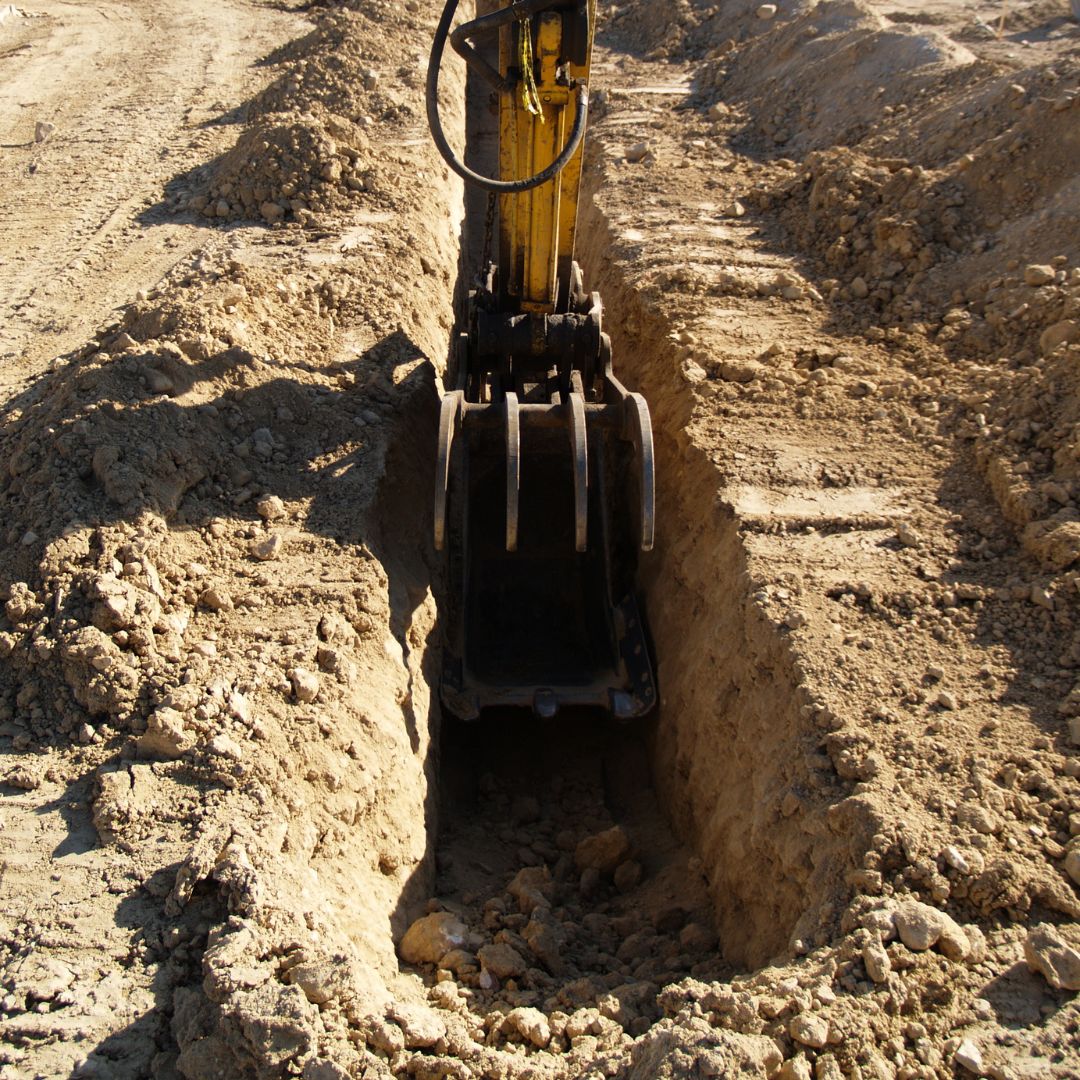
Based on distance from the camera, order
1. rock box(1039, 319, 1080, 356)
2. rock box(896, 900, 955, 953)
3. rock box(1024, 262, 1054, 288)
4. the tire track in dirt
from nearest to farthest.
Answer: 1. rock box(896, 900, 955, 953)
2. rock box(1039, 319, 1080, 356)
3. rock box(1024, 262, 1054, 288)
4. the tire track in dirt

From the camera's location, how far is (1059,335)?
491cm

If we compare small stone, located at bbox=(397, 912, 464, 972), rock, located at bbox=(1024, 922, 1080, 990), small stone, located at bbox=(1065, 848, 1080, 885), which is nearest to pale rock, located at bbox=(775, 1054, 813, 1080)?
rock, located at bbox=(1024, 922, 1080, 990)

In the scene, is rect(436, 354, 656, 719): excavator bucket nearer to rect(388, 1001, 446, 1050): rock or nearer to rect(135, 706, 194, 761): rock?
rect(135, 706, 194, 761): rock

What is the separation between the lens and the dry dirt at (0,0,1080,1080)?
2762mm

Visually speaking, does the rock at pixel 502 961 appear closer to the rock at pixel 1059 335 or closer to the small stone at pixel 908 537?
the small stone at pixel 908 537

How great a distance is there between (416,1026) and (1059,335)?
4425 mm

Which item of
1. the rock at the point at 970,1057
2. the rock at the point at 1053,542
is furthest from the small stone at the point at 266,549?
the rock at the point at 1053,542

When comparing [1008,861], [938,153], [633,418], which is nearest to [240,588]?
[633,418]

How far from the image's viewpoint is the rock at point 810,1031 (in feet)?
8.48

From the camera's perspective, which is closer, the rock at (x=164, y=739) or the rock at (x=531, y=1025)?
the rock at (x=531, y=1025)

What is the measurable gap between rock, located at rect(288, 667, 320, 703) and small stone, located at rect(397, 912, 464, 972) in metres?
0.94

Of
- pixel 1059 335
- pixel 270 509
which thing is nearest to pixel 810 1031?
pixel 270 509

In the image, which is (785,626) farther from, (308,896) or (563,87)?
(563,87)

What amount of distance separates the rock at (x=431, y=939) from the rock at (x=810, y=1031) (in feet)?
4.25
